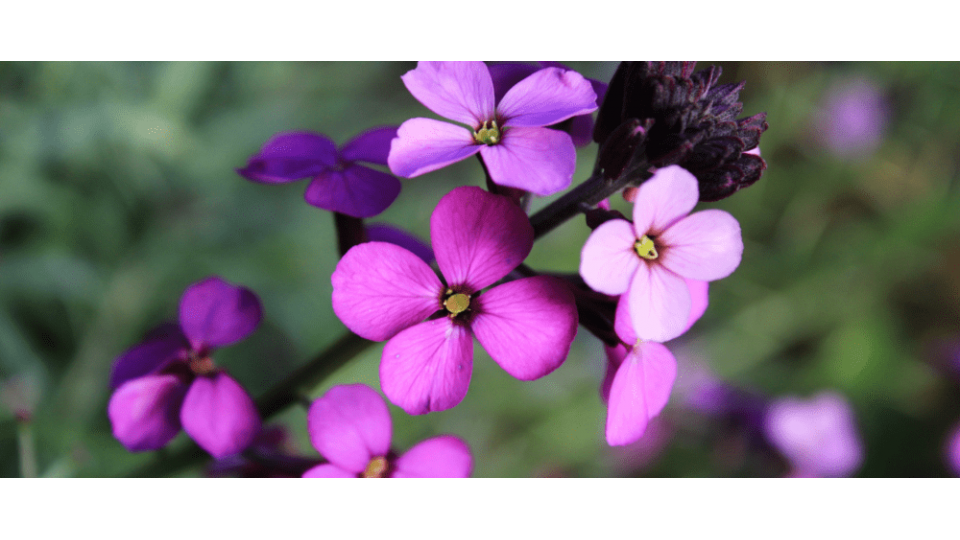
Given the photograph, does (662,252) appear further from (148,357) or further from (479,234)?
(148,357)

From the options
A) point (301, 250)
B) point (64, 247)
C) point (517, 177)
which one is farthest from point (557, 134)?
point (64, 247)

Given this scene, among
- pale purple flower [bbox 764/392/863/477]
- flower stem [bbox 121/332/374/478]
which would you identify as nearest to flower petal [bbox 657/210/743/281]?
flower stem [bbox 121/332/374/478]

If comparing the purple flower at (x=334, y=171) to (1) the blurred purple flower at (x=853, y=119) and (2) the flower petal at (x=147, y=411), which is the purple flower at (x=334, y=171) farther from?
(1) the blurred purple flower at (x=853, y=119)

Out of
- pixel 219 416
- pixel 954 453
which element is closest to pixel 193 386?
pixel 219 416

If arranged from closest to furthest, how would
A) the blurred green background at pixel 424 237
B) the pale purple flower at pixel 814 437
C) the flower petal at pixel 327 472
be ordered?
the flower petal at pixel 327 472
the blurred green background at pixel 424 237
the pale purple flower at pixel 814 437

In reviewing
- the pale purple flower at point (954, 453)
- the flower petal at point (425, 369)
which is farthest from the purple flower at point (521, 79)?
the pale purple flower at point (954, 453)

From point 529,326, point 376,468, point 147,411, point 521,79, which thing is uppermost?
point 521,79

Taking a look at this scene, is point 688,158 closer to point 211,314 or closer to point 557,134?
point 557,134
